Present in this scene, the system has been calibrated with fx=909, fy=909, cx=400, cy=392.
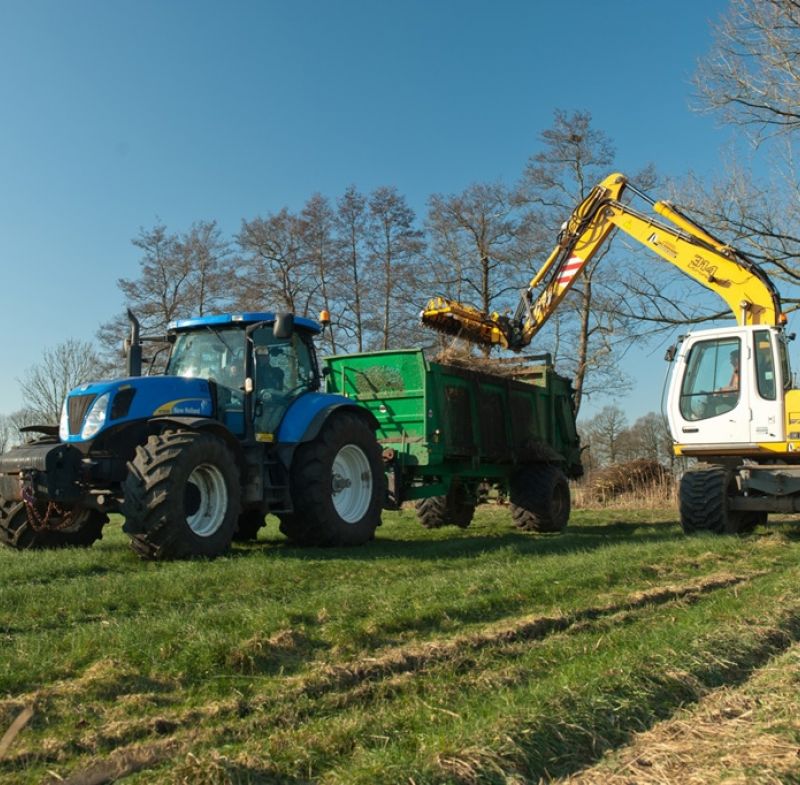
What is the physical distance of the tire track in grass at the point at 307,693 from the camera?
371 centimetres

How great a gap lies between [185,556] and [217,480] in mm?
830

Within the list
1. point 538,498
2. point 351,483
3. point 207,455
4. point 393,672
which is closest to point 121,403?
point 207,455

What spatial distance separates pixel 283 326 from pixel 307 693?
5.30 meters

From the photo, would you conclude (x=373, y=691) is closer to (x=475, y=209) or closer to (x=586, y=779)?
(x=586, y=779)

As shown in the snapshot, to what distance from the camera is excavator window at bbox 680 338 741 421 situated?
37.4 ft

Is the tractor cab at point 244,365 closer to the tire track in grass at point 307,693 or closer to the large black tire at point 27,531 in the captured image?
the large black tire at point 27,531

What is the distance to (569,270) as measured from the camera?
47.9 ft

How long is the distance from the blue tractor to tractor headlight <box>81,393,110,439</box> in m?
0.01

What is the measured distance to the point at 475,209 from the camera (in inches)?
1037

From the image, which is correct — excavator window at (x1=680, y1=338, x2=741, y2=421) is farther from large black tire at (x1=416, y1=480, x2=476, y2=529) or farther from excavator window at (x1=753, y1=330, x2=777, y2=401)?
large black tire at (x1=416, y1=480, x2=476, y2=529)

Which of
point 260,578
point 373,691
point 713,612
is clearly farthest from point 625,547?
point 373,691

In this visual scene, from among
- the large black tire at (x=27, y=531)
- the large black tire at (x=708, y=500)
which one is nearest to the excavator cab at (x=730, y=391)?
the large black tire at (x=708, y=500)

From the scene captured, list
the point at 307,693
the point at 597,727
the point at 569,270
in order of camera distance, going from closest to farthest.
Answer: the point at 597,727, the point at 307,693, the point at 569,270

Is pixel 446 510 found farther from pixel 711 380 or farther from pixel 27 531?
pixel 27 531
